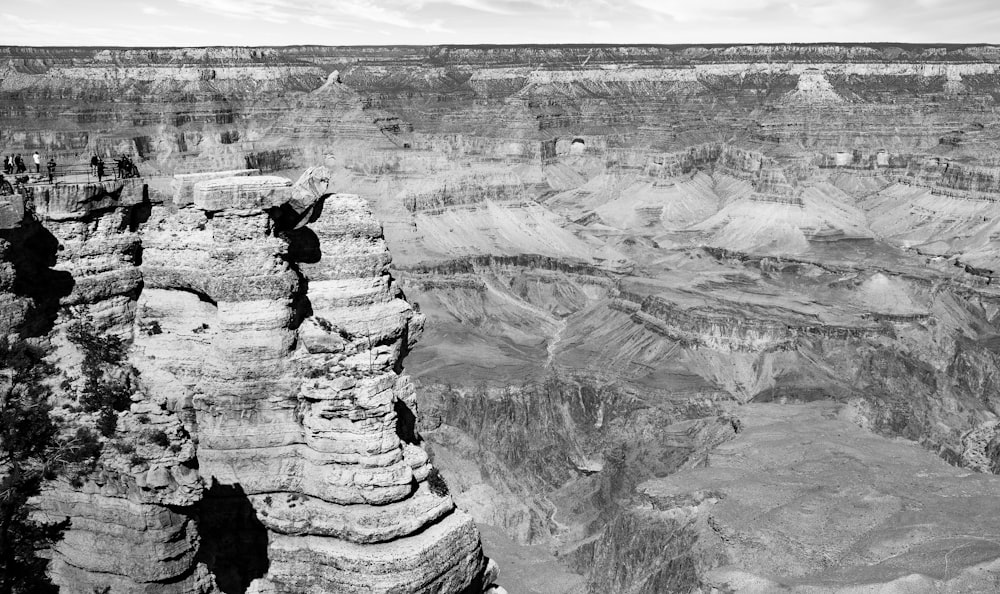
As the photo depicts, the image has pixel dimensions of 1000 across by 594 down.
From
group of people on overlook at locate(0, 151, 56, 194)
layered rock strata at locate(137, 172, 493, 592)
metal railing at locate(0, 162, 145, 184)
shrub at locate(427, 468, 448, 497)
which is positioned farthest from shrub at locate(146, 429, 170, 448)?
metal railing at locate(0, 162, 145, 184)

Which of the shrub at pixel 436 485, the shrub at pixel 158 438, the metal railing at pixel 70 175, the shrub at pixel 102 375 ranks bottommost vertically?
the shrub at pixel 436 485

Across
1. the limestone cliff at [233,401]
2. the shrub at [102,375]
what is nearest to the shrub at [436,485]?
the limestone cliff at [233,401]

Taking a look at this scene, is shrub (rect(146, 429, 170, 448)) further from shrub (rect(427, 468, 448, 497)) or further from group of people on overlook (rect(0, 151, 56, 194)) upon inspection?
group of people on overlook (rect(0, 151, 56, 194))

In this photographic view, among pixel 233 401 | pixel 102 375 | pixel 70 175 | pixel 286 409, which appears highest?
pixel 70 175

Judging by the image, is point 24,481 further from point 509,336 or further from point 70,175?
point 509,336

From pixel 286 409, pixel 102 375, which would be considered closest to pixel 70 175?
pixel 102 375

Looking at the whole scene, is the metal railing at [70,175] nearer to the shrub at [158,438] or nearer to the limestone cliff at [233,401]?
the limestone cliff at [233,401]

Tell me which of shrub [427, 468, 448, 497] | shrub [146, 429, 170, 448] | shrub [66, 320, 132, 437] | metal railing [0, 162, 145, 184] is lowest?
shrub [427, 468, 448, 497]

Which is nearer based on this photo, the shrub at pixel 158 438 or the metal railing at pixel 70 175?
the shrub at pixel 158 438

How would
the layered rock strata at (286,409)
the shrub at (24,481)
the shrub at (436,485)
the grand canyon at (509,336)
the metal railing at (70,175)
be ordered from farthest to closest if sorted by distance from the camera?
the metal railing at (70,175) < the shrub at (436,485) < the grand canyon at (509,336) < the layered rock strata at (286,409) < the shrub at (24,481)
